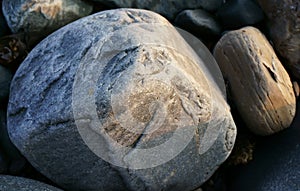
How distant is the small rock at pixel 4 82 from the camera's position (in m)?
2.95

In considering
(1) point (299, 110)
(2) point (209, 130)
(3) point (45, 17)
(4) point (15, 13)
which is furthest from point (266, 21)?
(4) point (15, 13)

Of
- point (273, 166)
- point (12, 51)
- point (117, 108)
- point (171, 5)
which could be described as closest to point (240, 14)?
point (171, 5)

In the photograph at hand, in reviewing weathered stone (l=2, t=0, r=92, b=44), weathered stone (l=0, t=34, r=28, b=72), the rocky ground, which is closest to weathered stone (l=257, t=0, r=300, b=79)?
the rocky ground

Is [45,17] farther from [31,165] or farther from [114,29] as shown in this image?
[31,165]

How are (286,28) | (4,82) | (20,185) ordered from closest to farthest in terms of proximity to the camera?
(20,185) → (4,82) → (286,28)

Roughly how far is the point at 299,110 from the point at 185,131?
3.18 feet

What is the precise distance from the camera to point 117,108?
229 centimetres

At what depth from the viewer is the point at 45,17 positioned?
3041 millimetres

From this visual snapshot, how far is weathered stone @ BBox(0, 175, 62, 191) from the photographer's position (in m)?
2.39

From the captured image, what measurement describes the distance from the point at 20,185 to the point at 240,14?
183cm

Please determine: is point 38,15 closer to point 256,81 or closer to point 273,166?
point 256,81

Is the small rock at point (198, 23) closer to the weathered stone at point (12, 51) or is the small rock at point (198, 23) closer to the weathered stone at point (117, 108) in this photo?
the weathered stone at point (117, 108)

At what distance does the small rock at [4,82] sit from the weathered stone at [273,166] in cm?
156

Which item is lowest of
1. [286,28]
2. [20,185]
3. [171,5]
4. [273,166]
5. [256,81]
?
[273,166]
